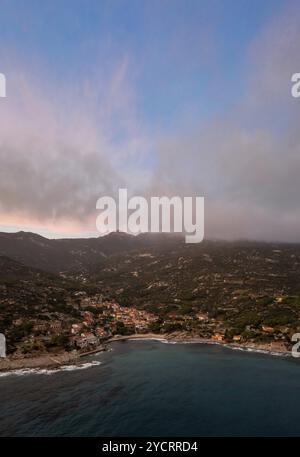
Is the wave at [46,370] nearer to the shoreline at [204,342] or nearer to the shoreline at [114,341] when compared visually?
the shoreline at [114,341]

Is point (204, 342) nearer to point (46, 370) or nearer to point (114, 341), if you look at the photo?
point (114, 341)

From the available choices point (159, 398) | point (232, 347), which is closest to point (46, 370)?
point (159, 398)

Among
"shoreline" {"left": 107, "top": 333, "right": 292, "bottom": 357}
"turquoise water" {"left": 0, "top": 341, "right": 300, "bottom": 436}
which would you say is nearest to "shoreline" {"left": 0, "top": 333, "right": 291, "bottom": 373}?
"shoreline" {"left": 107, "top": 333, "right": 292, "bottom": 357}

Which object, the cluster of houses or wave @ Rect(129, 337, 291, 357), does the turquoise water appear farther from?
the cluster of houses

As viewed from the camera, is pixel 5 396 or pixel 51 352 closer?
pixel 5 396

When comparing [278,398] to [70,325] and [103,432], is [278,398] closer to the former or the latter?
[103,432]
